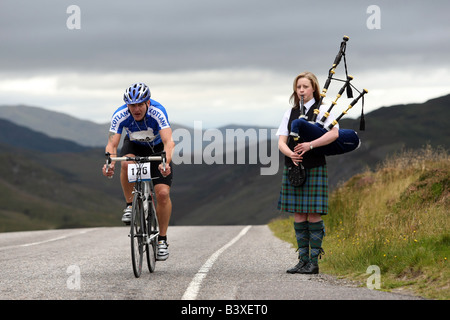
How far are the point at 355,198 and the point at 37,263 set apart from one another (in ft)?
31.5

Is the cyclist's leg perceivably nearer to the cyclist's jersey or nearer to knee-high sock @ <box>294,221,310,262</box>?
the cyclist's jersey

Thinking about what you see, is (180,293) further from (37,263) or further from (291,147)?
(37,263)

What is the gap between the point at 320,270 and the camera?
9781 millimetres

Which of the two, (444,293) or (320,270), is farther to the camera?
(320,270)

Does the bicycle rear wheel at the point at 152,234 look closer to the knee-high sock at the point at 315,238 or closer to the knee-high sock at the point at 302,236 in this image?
the knee-high sock at the point at 302,236

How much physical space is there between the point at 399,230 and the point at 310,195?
2186 millimetres

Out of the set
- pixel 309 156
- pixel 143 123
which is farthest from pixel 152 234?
pixel 309 156

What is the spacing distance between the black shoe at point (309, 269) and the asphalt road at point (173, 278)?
143mm

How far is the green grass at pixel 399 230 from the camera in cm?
822

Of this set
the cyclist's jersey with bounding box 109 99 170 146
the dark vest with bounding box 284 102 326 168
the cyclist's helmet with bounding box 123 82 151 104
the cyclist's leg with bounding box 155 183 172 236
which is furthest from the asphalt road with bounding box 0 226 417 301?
the cyclist's helmet with bounding box 123 82 151 104

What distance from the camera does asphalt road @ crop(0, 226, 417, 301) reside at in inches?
292

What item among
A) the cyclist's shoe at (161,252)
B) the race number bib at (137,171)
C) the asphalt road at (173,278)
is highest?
the race number bib at (137,171)

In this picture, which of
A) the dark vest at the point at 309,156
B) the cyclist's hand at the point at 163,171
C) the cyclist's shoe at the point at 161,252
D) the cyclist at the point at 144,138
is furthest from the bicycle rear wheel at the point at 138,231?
the dark vest at the point at 309,156
